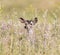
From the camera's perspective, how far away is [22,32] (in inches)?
269

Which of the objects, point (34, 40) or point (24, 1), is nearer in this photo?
→ point (34, 40)

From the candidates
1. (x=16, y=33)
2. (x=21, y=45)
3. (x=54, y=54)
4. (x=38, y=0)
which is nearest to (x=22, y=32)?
(x=16, y=33)

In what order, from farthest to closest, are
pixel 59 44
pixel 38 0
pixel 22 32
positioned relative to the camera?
pixel 38 0, pixel 22 32, pixel 59 44

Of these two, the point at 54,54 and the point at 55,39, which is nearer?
the point at 54,54

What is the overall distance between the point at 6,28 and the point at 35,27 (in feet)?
1.67

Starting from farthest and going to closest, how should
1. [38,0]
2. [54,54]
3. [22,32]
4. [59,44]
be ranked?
1. [38,0]
2. [22,32]
3. [59,44]
4. [54,54]

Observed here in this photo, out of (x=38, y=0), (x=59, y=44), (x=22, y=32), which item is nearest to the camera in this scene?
(x=59, y=44)

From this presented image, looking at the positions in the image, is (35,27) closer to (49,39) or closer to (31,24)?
(31,24)

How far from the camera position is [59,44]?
6.34 m

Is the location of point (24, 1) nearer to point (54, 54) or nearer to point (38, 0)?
point (38, 0)

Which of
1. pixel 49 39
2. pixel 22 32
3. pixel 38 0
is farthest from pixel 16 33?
pixel 38 0

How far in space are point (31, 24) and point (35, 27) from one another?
92 mm

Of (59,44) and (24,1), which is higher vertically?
(24,1)

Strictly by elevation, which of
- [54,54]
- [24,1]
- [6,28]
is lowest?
[54,54]
